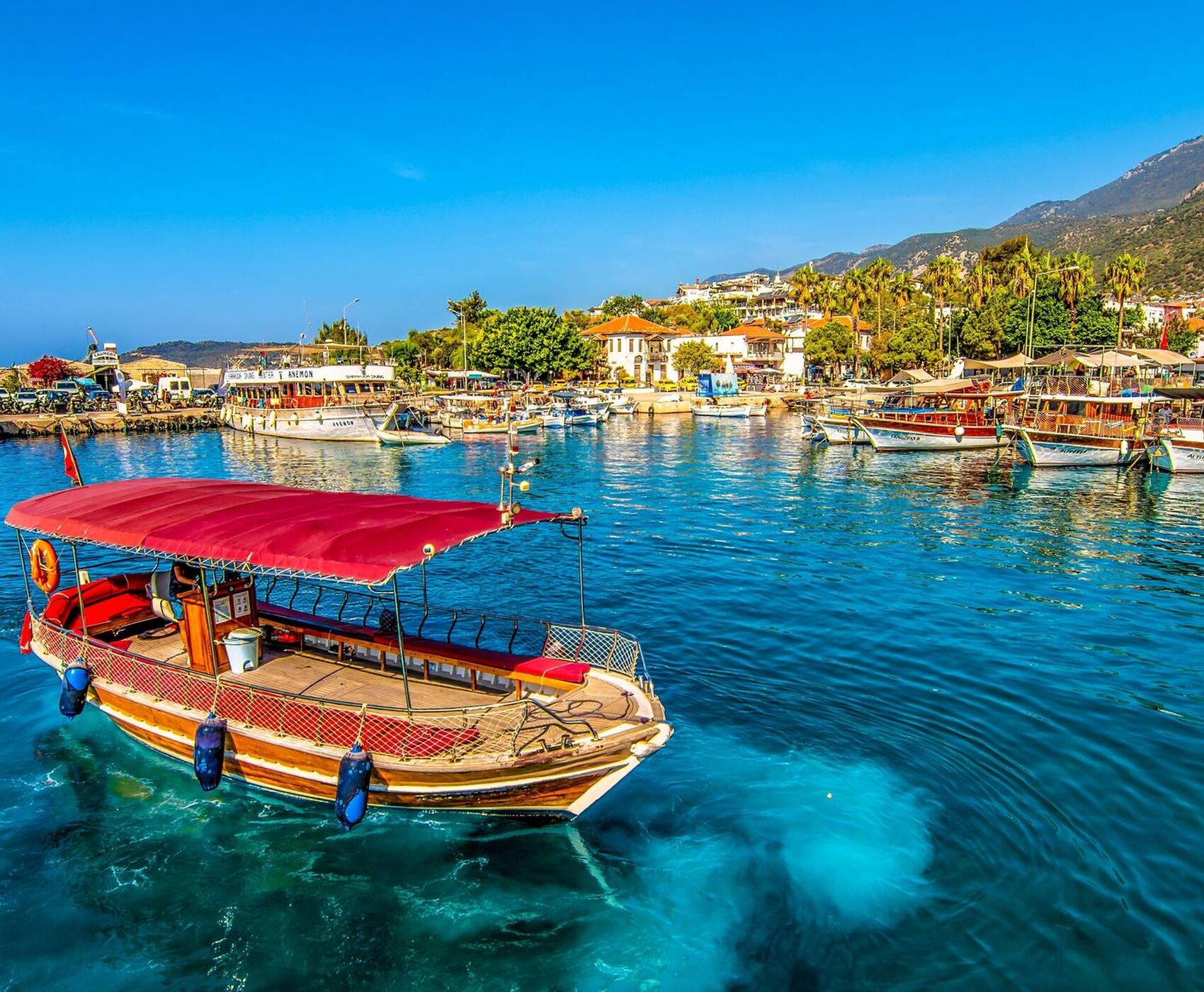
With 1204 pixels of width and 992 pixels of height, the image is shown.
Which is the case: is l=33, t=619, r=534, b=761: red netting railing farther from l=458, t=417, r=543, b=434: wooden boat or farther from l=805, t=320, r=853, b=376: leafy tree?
l=805, t=320, r=853, b=376: leafy tree

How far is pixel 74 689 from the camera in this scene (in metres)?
12.4

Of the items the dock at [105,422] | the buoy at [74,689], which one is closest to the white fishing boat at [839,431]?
the buoy at [74,689]

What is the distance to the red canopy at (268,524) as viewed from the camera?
9.98 m

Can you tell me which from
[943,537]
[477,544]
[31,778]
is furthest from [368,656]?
[943,537]

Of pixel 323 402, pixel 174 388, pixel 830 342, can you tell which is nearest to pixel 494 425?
pixel 323 402

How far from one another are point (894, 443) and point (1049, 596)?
35.7 m

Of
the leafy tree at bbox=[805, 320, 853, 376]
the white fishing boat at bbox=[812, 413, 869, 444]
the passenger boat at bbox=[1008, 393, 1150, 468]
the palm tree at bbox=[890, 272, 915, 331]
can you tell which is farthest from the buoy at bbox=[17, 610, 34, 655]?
the palm tree at bbox=[890, 272, 915, 331]

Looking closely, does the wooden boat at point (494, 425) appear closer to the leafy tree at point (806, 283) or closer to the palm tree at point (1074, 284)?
the leafy tree at point (806, 283)

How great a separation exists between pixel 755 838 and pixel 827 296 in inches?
4187

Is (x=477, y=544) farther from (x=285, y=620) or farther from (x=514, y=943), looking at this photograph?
(x=514, y=943)

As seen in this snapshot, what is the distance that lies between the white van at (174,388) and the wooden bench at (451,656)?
101789 mm

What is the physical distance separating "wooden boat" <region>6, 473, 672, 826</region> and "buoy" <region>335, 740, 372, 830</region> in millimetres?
18

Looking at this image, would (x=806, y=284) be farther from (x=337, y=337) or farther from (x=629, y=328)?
(x=337, y=337)

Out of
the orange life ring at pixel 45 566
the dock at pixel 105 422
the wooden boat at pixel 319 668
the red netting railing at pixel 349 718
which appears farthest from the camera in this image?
the dock at pixel 105 422
